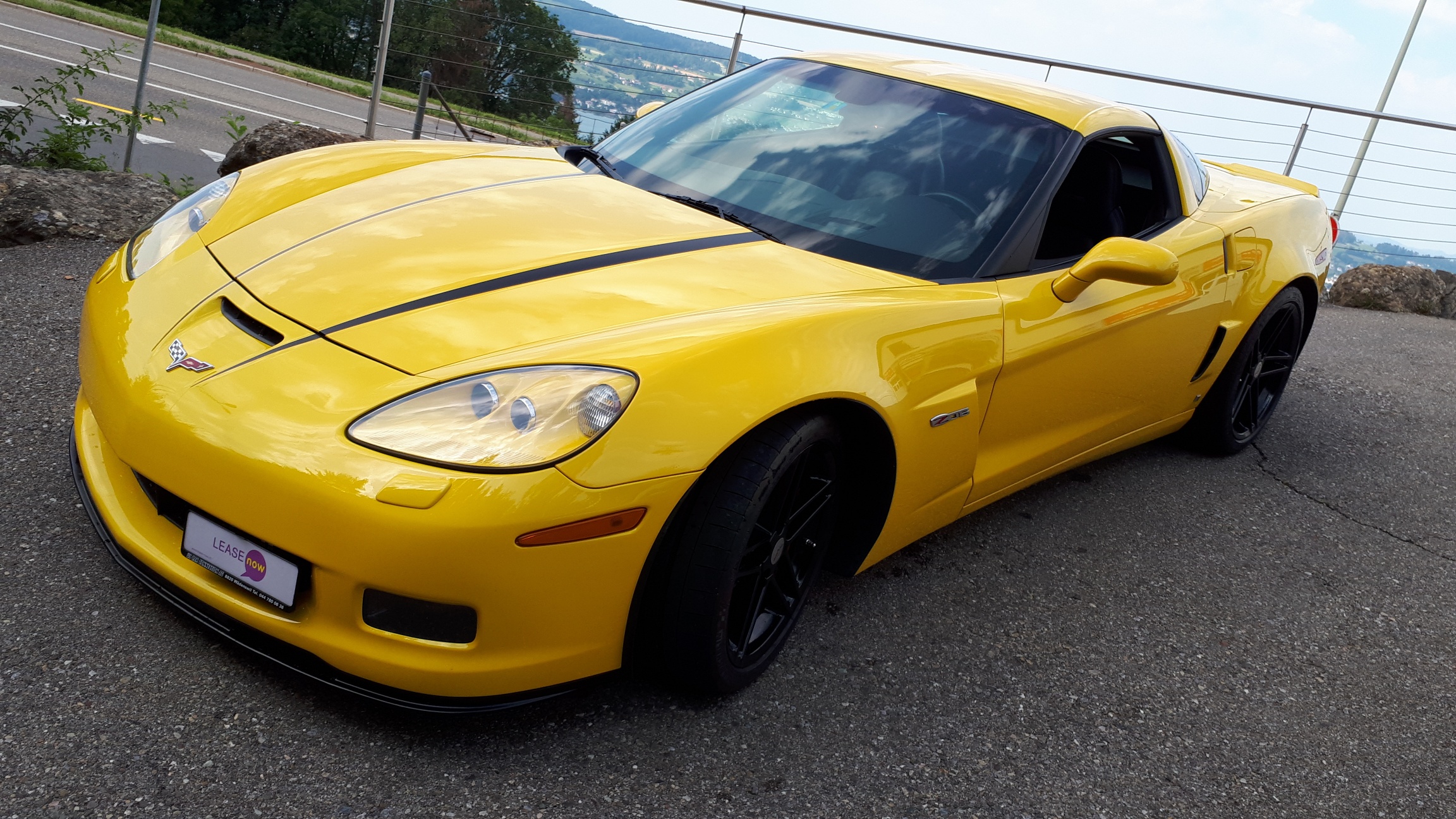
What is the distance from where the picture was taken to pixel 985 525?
3.30m

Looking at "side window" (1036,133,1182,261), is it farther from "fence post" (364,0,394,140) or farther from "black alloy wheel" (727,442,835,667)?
"fence post" (364,0,394,140)

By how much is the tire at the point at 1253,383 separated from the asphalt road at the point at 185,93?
21.6ft

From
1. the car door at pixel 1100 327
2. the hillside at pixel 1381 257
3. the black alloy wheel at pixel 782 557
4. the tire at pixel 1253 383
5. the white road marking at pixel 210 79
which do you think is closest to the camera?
the black alloy wheel at pixel 782 557

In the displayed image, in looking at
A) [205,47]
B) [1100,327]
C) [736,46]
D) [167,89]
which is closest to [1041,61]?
[736,46]

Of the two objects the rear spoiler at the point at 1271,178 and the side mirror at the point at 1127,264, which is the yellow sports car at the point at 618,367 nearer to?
the side mirror at the point at 1127,264

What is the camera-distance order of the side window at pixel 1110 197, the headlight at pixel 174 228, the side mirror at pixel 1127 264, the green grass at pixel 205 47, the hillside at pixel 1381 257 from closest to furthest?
the headlight at pixel 174 228, the side mirror at pixel 1127 264, the side window at pixel 1110 197, the hillside at pixel 1381 257, the green grass at pixel 205 47

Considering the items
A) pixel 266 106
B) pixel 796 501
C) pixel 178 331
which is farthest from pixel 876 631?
pixel 266 106

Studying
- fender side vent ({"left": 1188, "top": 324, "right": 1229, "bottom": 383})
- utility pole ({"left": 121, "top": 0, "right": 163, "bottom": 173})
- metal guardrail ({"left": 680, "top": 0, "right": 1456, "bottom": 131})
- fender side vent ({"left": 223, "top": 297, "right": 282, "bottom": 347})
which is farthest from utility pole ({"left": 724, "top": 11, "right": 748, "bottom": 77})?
fender side vent ({"left": 223, "top": 297, "right": 282, "bottom": 347})

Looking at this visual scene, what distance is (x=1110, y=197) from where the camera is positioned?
3.21 meters

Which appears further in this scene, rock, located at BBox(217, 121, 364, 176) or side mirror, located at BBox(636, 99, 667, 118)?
rock, located at BBox(217, 121, 364, 176)

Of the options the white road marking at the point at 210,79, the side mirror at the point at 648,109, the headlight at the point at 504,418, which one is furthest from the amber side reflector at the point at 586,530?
the white road marking at the point at 210,79

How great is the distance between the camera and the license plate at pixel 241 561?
1.78m

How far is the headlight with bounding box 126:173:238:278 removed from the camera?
2.36 m

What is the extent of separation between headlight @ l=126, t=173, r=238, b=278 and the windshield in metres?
1.05
